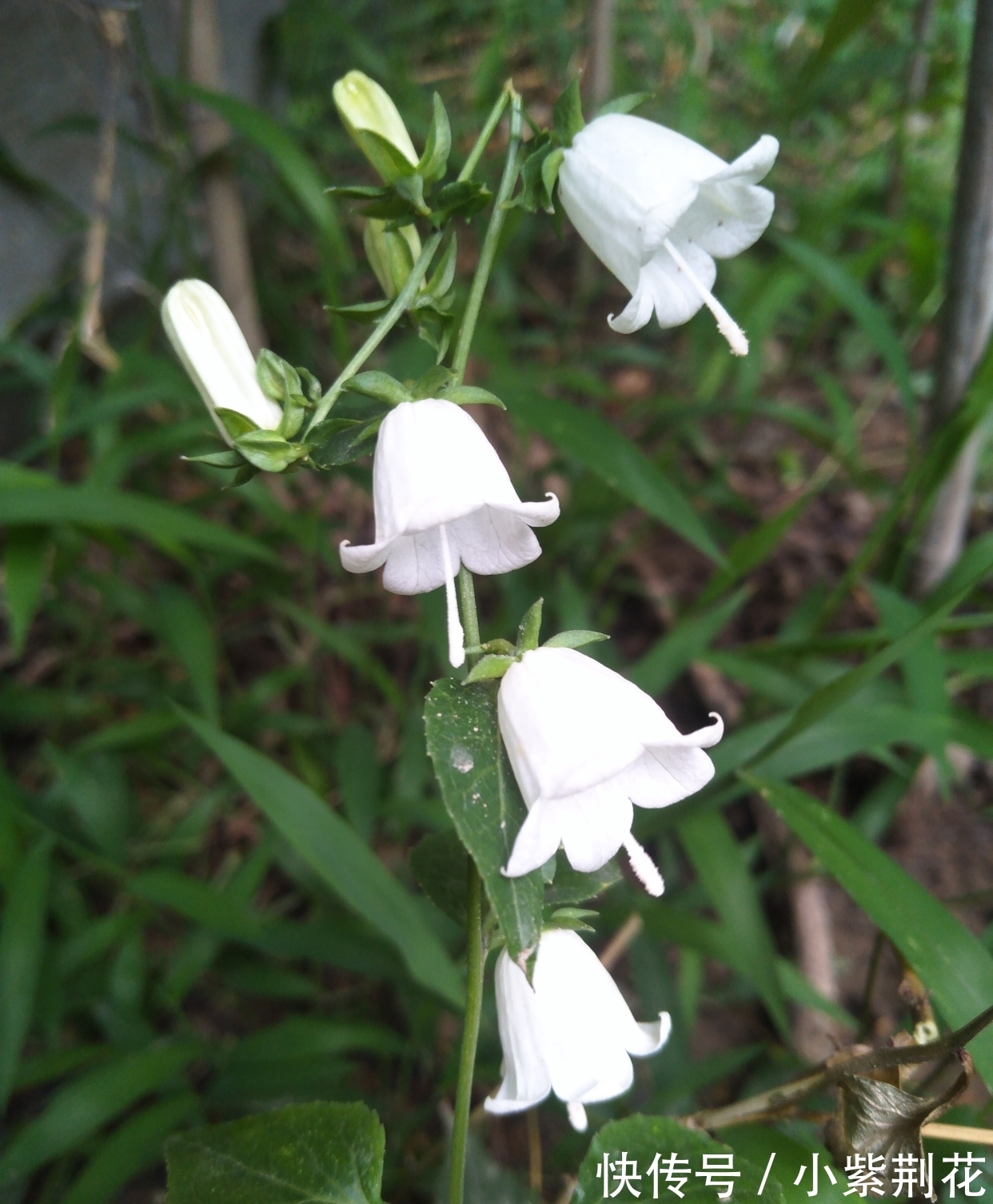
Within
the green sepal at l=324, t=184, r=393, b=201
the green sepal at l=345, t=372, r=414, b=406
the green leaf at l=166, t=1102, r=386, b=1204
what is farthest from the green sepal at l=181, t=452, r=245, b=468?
the green leaf at l=166, t=1102, r=386, b=1204

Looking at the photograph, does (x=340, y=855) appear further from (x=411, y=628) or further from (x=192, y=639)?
(x=411, y=628)

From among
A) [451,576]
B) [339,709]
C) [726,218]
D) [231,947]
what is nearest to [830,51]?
[726,218]

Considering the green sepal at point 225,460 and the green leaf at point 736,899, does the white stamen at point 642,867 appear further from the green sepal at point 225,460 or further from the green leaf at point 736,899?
the green leaf at point 736,899

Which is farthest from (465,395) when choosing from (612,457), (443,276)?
(612,457)

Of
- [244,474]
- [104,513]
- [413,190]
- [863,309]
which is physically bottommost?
[244,474]

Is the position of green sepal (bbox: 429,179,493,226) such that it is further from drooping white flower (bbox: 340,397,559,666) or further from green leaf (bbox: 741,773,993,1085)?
green leaf (bbox: 741,773,993,1085)

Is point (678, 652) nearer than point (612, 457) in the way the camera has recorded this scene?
No

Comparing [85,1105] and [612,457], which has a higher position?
[612,457]
